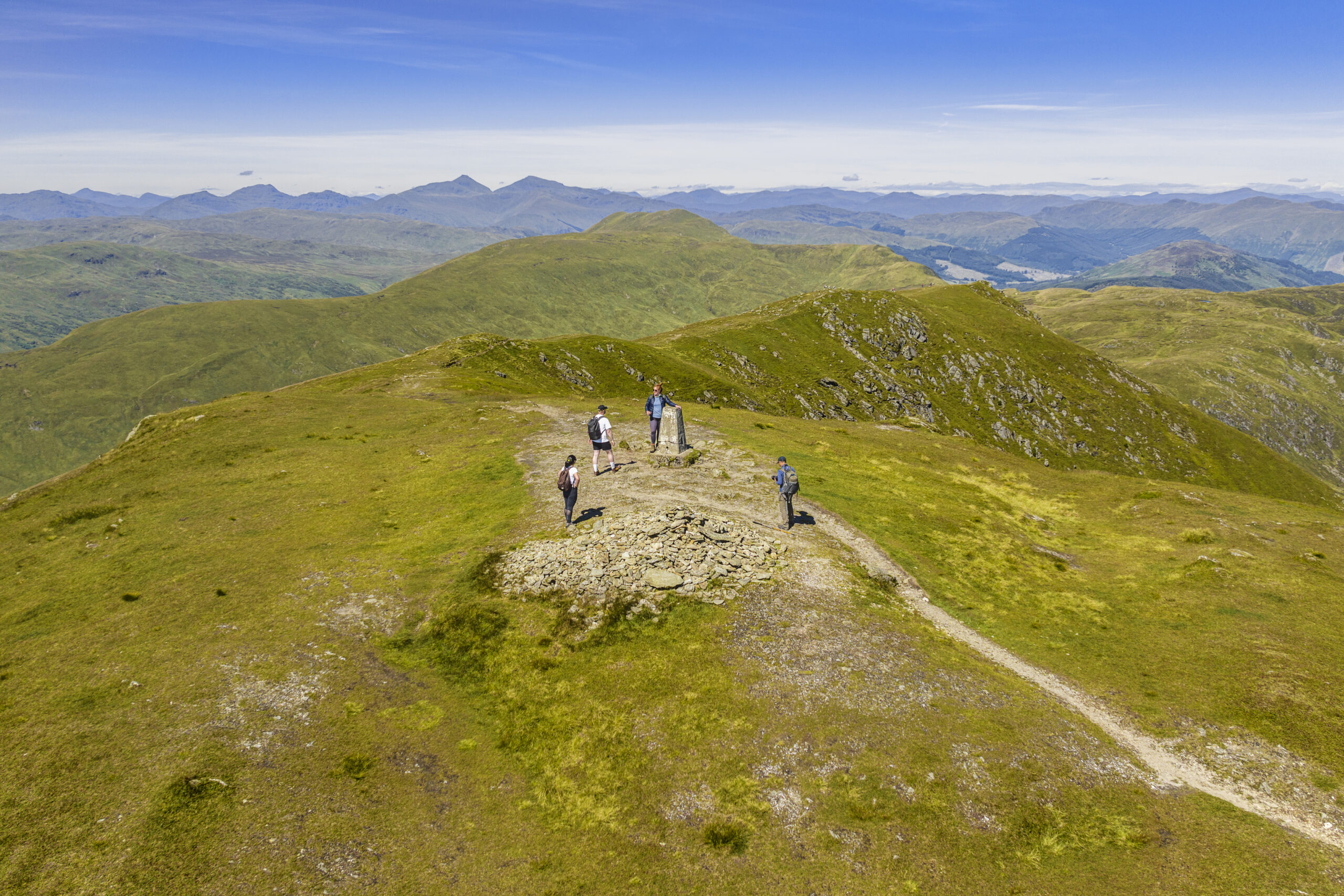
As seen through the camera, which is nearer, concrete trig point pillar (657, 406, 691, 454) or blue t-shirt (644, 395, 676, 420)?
blue t-shirt (644, 395, 676, 420)

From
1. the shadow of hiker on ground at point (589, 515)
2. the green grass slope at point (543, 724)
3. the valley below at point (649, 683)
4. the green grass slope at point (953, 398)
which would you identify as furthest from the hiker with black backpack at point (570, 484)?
the green grass slope at point (953, 398)

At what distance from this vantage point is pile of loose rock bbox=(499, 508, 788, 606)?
3112 cm

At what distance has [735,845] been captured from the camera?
1959 centimetres

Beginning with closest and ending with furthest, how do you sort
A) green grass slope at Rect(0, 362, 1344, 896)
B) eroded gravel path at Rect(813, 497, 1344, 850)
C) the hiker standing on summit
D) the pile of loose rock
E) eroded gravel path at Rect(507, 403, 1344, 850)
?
1. green grass slope at Rect(0, 362, 1344, 896)
2. eroded gravel path at Rect(813, 497, 1344, 850)
3. eroded gravel path at Rect(507, 403, 1344, 850)
4. the pile of loose rock
5. the hiker standing on summit

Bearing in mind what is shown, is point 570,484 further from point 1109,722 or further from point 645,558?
point 1109,722

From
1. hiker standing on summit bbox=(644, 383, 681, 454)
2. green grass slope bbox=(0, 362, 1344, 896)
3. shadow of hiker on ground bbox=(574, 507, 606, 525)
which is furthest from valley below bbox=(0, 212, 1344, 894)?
hiker standing on summit bbox=(644, 383, 681, 454)

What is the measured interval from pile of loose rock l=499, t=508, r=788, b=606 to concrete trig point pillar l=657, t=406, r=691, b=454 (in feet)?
45.2

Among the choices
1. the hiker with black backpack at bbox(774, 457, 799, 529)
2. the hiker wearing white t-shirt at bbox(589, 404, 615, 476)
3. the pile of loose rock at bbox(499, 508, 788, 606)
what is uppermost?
the hiker wearing white t-shirt at bbox(589, 404, 615, 476)

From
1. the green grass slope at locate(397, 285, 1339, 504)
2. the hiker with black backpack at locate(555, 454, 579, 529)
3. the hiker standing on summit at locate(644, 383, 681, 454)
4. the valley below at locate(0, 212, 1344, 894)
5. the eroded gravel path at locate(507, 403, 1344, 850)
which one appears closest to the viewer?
the valley below at locate(0, 212, 1344, 894)

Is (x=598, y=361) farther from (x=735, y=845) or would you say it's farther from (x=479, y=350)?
(x=735, y=845)

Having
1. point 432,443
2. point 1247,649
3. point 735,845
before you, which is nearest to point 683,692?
point 735,845

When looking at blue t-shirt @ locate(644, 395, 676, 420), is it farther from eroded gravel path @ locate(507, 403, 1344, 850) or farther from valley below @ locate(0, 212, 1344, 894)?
valley below @ locate(0, 212, 1344, 894)

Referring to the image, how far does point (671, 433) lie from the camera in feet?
159

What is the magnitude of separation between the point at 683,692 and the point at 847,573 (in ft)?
44.4
